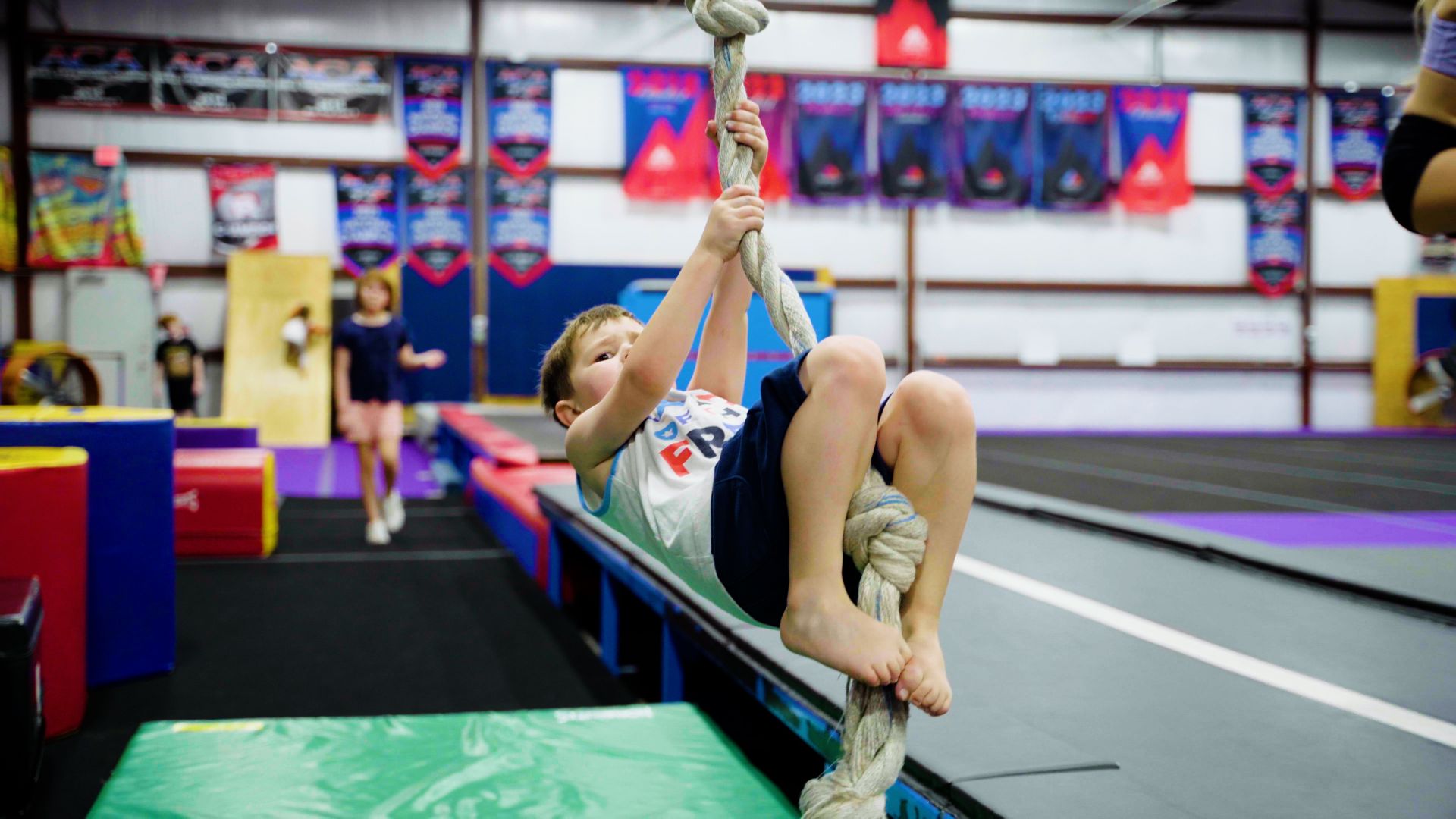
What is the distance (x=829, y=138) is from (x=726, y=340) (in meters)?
8.77

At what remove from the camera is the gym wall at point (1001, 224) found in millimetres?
9508

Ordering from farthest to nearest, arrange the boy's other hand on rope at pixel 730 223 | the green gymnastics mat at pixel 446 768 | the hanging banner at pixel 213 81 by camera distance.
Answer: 1. the hanging banner at pixel 213 81
2. the green gymnastics mat at pixel 446 768
3. the boy's other hand on rope at pixel 730 223

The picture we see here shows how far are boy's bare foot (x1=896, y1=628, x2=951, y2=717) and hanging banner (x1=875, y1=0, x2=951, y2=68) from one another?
9716 mm

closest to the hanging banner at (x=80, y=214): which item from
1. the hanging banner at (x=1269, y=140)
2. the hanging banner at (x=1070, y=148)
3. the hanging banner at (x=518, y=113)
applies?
the hanging banner at (x=518, y=113)

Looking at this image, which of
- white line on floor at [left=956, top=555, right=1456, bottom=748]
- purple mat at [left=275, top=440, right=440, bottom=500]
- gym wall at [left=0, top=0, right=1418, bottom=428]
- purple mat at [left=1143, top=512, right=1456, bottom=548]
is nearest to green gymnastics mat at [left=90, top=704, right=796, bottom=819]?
white line on floor at [left=956, top=555, right=1456, bottom=748]

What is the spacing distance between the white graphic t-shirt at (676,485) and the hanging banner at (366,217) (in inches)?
344

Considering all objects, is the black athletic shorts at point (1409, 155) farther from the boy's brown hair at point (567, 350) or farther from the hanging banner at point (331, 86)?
the hanging banner at point (331, 86)

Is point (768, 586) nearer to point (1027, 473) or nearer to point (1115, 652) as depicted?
point (1115, 652)

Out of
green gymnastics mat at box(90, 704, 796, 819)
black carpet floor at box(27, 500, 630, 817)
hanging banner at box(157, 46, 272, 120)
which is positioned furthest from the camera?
hanging banner at box(157, 46, 272, 120)

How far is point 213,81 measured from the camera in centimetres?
924

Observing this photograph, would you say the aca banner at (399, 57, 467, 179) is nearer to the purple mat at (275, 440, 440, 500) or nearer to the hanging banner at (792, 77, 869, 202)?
the purple mat at (275, 440, 440, 500)

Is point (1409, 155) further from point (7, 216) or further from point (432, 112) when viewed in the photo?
point (7, 216)

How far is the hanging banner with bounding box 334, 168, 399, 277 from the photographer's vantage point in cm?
942

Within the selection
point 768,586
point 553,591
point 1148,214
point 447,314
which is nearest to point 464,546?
point 553,591
